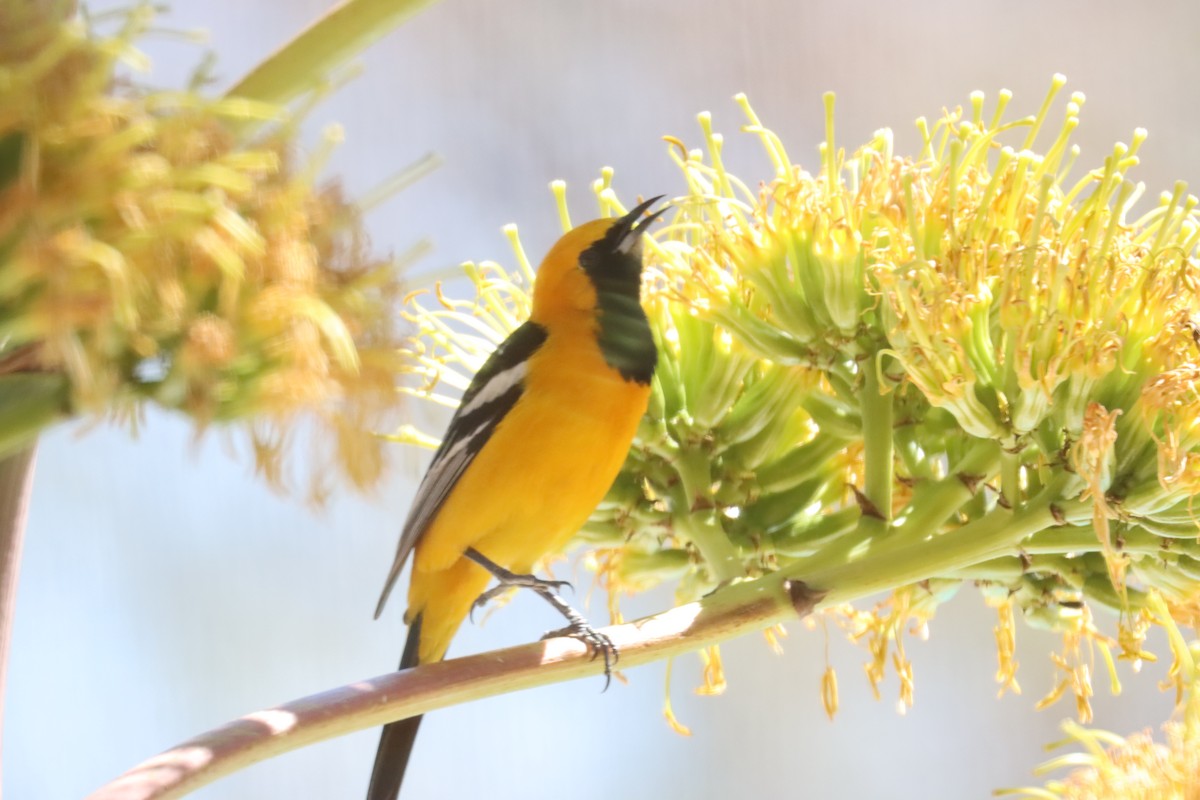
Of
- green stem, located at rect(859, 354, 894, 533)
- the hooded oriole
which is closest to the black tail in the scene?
the hooded oriole

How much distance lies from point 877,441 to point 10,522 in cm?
36

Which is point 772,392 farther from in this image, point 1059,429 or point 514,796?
point 514,796

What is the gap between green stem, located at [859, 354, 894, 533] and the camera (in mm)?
555

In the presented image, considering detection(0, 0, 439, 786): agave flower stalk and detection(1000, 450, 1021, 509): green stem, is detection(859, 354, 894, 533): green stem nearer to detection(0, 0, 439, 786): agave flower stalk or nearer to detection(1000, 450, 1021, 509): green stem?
detection(1000, 450, 1021, 509): green stem

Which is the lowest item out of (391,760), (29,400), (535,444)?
(391,760)

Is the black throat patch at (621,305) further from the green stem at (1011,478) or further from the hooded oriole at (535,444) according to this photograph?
the green stem at (1011,478)

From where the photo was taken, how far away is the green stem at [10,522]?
409 millimetres

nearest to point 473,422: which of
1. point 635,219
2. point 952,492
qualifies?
point 635,219

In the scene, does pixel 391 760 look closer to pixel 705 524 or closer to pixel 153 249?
pixel 705 524

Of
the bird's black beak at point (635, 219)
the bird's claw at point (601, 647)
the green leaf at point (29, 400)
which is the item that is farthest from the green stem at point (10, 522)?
the bird's black beak at point (635, 219)

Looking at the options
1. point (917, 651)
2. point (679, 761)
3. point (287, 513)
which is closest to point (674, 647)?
point (287, 513)

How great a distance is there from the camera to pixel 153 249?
310 mm

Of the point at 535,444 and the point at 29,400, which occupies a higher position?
the point at 29,400

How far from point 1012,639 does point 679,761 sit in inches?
24.3
